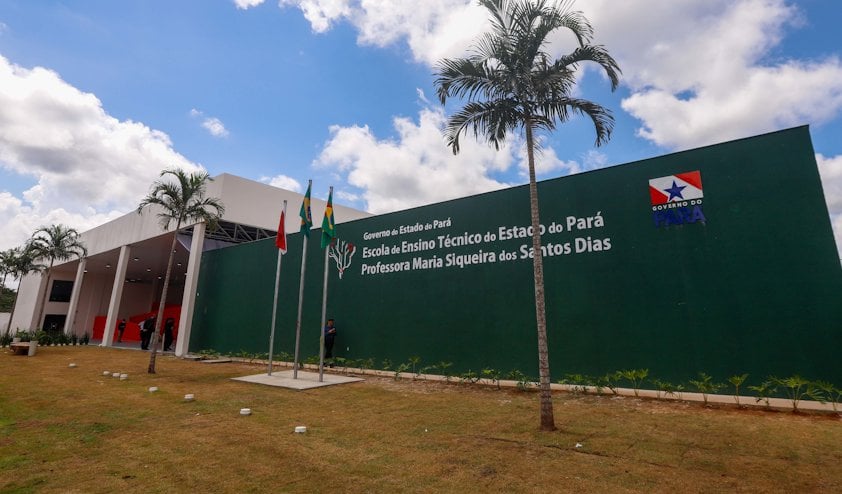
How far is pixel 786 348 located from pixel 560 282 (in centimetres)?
436

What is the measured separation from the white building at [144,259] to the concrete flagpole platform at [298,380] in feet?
34.3

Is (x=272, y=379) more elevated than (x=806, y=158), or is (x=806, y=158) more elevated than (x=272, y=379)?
(x=806, y=158)

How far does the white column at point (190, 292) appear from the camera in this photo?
66.8 ft

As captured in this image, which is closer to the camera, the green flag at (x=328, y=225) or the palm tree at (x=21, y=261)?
the green flag at (x=328, y=225)

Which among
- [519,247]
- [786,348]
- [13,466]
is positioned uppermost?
[519,247]

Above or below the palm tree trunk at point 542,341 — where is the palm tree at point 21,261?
above

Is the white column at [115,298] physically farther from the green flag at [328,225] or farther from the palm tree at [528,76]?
the palm tree at [528,76]

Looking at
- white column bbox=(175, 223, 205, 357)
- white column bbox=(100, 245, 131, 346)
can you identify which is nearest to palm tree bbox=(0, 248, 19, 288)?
white column bbox=(100, 245, 131, 346)

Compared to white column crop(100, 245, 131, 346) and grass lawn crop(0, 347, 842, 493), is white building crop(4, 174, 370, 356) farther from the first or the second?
grass lawn crop(0, 347, 842, 493)

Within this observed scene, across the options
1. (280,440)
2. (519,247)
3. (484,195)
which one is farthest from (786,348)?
(280,440)

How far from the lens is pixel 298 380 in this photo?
11.6 meters

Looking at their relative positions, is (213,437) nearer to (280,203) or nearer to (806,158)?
(806,158)

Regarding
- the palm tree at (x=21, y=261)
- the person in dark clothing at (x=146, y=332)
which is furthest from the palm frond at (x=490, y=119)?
the palm tree at (x=21, y=261)

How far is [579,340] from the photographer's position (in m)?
9.80
